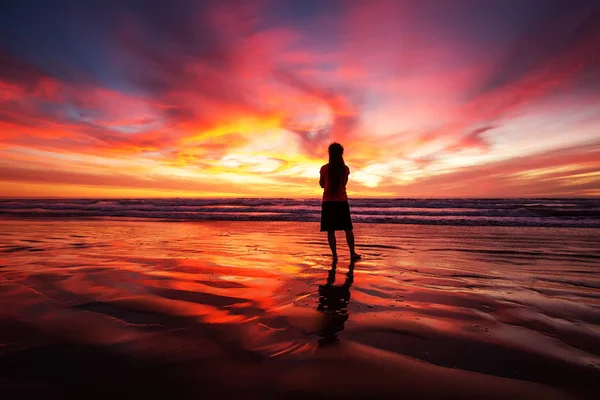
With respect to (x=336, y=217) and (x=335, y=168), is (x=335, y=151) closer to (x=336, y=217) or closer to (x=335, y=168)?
(x=335, y=168)

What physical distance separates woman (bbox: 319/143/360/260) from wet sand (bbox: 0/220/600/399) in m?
1.00

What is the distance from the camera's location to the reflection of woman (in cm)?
255

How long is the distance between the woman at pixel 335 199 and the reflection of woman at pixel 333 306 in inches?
59.9

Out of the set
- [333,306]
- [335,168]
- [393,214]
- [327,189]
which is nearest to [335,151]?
[335,168]

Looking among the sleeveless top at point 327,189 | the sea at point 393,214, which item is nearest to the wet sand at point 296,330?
the sleeveless top at point 327,189

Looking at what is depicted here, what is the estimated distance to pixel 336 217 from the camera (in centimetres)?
616

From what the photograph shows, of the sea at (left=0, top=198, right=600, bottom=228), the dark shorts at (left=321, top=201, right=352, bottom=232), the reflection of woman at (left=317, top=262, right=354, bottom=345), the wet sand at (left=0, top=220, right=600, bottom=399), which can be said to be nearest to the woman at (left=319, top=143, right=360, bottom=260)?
the dark shorts at (left=321, top=201, right=352, bottom=232)

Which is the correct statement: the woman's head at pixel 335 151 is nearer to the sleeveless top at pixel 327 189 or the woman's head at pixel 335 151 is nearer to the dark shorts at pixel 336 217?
the sleeveless top at pixel 327 189

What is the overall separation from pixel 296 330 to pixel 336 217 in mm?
3743

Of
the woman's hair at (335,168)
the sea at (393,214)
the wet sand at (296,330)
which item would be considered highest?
the woman's hair at (335,168)

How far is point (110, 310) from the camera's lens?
3.02 meters

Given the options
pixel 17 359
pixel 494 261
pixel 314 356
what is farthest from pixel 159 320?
pixel 494 261

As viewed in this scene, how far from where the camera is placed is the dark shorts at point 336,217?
6129mm

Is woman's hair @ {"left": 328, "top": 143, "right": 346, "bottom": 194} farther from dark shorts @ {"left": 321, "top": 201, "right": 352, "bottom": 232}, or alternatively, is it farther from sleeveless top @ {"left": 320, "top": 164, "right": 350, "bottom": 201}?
dark shorts @ {"left": 321, "top": 201, "right": 352, "bottom": 232}
